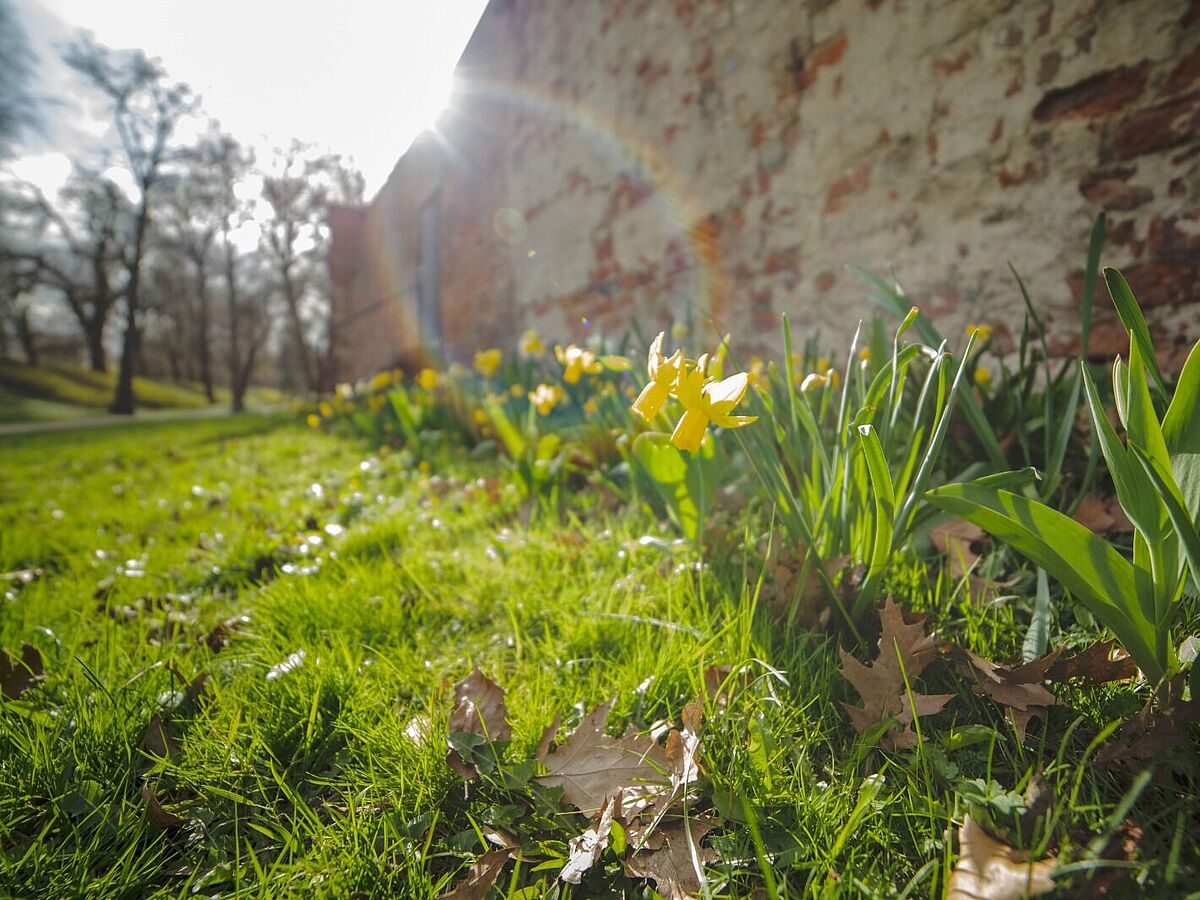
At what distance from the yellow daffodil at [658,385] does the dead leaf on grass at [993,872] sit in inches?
23.8

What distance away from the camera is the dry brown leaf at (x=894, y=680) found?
0.81 m

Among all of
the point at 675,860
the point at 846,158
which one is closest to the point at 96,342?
the point at 846,158

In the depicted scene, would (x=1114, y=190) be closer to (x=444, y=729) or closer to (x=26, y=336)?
(x=444, y=729)

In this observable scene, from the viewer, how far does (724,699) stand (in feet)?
3.04

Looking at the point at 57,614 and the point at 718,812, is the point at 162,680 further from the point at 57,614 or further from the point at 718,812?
the point at 718,812

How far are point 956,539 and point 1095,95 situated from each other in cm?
193

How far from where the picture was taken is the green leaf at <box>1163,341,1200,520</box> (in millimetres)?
725

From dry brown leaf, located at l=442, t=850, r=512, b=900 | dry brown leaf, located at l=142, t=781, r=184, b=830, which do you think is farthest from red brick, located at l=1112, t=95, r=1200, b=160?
dry brown leaf, located at l=142, t=781, r=184, b=830

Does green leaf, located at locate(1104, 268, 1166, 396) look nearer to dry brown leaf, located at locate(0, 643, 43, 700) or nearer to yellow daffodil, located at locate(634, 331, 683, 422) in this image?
yellow daffodil, located at locate(634, 331, 683, 422)

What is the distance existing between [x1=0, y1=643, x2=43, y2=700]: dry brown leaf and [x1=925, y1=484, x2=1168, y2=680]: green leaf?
1.68m

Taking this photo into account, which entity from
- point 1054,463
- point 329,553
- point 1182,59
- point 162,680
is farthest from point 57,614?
point 1182,59

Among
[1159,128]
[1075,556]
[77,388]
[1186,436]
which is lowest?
[1075,556]

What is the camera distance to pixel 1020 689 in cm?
80

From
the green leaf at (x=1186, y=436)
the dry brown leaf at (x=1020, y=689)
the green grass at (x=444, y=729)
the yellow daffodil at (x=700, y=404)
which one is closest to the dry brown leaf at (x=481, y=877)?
→ the green grass at (x=444, y=729)
